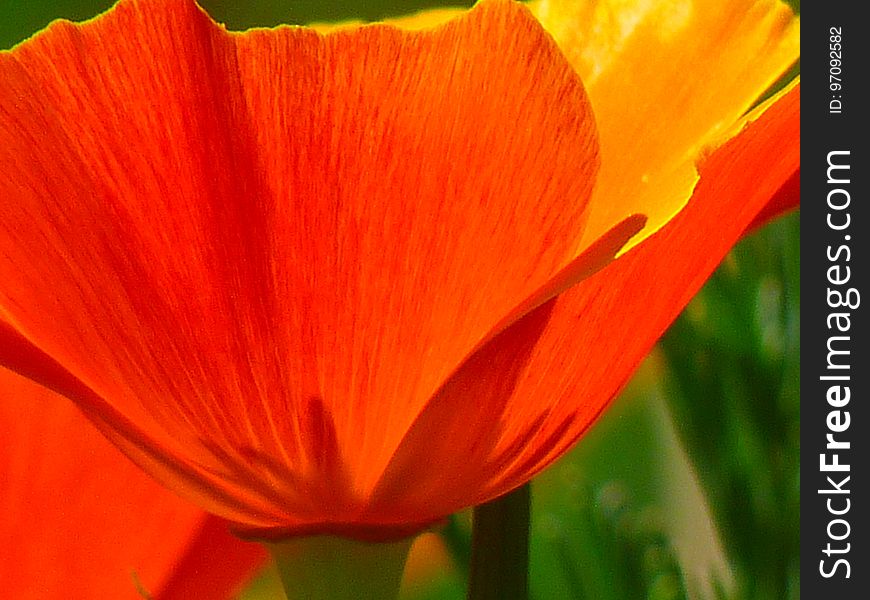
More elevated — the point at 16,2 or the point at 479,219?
the point at 16,2

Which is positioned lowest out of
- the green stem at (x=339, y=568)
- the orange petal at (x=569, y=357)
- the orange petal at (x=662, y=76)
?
the green stem at (x=339, y=568)

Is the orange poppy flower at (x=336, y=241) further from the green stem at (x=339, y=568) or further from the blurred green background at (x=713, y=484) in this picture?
the blurred green background at (x=713, y=484)

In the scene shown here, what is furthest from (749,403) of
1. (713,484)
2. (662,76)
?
(662,76)

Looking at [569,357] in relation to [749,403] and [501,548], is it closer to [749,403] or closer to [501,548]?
[501,548]

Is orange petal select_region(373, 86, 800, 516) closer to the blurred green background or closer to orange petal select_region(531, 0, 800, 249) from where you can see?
orange petal select_region(531, 0, 800, 249)

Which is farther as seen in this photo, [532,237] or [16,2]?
[16,2]

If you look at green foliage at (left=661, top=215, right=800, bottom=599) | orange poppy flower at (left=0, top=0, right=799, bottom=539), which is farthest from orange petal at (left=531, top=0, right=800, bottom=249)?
green foliage at (left=661, top=215, right=800, bottom=599)

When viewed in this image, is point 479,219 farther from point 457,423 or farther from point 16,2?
point 16,2
